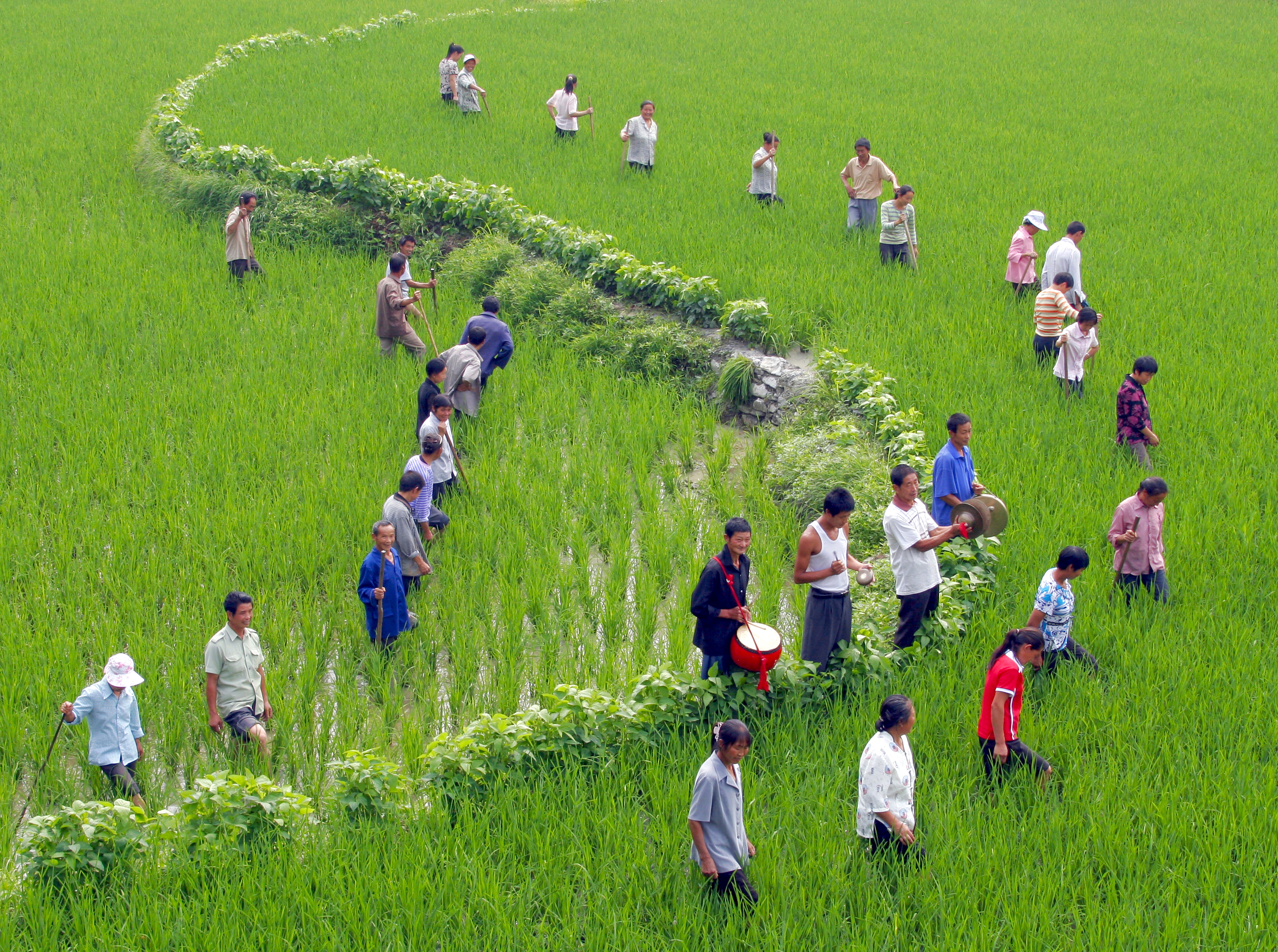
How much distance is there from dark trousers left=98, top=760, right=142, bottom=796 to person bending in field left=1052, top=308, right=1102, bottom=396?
22.9 feet

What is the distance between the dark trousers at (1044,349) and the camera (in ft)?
29.6

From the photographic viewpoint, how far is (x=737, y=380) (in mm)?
9320

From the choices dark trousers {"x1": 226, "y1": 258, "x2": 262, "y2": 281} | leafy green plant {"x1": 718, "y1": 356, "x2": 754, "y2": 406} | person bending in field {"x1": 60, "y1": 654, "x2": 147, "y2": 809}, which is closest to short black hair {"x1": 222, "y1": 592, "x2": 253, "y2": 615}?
person bending in field {"x1": 60, "y1": 654, "x2": 147, "y2": 809}

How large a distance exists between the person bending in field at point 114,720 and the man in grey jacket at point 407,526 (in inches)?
64.8

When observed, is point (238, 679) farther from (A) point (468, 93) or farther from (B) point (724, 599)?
(A) point (468, 93)

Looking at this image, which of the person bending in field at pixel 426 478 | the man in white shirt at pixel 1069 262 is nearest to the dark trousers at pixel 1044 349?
the man in white shirt at pixel 1069 262

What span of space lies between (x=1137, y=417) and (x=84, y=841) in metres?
6.79

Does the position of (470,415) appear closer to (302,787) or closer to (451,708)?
(451,708)

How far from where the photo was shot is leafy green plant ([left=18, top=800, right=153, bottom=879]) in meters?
4.07

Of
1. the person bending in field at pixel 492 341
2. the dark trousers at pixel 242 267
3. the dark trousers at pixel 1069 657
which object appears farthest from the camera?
the dark trousers at pixel 242 267

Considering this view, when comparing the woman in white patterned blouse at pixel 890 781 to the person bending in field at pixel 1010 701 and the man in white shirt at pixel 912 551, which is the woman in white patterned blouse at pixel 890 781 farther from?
the man in white shirt at pixel 912 551

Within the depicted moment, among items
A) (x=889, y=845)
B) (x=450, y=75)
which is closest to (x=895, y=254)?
(x=889, y=845)

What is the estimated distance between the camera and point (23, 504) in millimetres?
7172

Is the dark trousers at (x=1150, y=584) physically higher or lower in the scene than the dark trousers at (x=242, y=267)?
lower
